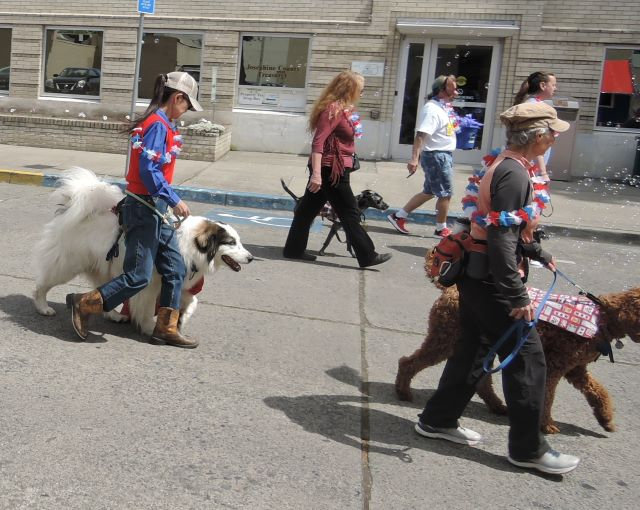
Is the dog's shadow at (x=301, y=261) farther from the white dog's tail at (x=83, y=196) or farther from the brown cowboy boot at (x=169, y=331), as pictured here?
the white dog's tail at (x=83, y=196)

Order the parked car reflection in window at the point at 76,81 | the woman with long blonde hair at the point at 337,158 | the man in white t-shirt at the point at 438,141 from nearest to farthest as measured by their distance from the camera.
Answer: the woman with long blonde hair at the point at 337,158
the man in white t-shirt at the point at 438,141
the parked car reflection in window at the point at 76,81

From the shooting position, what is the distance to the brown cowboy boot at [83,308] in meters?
4.55

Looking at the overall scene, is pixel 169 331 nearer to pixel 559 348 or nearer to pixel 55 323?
pixel 55 323

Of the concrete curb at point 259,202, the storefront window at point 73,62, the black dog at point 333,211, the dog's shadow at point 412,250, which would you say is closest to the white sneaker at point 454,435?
the black dog at point 333,211

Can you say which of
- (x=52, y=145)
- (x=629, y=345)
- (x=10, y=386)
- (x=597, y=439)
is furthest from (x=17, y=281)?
(x=52, y=145)

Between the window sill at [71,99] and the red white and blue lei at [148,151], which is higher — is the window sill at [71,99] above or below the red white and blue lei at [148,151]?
above

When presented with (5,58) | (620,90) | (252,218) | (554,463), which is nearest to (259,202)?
(252,218)

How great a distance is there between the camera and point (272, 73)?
15727 millimetres

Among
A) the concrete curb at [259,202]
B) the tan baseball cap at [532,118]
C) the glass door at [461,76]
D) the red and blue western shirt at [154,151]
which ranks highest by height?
the glass door at [461,76]

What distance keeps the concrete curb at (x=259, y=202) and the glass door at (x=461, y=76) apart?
17.2ft

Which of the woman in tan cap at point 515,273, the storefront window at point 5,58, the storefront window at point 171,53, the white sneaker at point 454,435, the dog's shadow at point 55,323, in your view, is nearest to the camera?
the woman in tan cap at point 515,273

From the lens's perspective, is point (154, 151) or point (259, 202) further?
point (259, 202)

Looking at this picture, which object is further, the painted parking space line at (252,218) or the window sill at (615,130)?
the window sill at (615,130)

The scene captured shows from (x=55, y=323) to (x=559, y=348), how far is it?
3.24 meters
